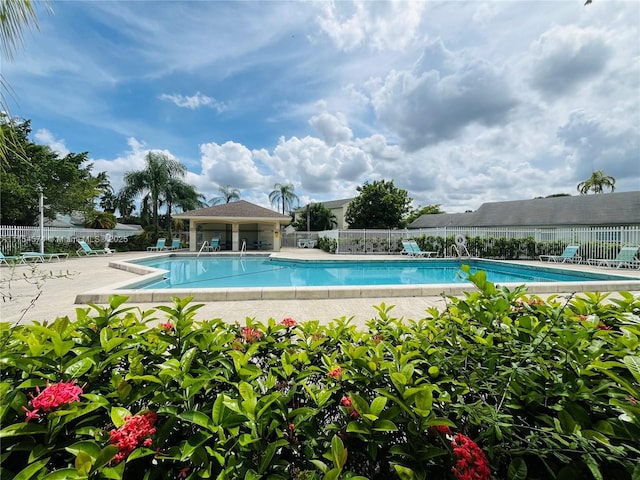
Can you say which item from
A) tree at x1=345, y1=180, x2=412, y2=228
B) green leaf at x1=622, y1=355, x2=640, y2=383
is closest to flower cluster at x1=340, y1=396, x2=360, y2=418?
green leaf at x1=622, y1=355, x2=640, y2=383

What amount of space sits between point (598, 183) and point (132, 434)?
63.0 m

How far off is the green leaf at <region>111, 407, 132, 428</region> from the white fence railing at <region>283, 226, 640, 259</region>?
20.9m

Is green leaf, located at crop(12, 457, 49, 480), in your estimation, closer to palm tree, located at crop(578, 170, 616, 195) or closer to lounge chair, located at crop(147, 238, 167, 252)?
lounge chair, located at crop(147, 238, 167, 252)

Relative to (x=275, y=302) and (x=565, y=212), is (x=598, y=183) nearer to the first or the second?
(x=565, y=212)

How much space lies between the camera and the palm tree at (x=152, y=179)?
31547 millimetres

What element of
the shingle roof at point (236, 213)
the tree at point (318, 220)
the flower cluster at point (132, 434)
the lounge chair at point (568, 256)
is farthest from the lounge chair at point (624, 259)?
the tree at point (318, 220)

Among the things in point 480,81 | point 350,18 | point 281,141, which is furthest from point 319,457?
point 281,141

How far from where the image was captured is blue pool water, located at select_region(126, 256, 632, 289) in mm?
11430

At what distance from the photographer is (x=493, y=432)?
1.03 meters

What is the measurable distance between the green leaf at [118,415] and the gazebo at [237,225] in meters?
24.3

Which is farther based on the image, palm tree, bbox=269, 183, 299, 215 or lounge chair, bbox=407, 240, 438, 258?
palm tree, bbox=269, 183, 299, 215

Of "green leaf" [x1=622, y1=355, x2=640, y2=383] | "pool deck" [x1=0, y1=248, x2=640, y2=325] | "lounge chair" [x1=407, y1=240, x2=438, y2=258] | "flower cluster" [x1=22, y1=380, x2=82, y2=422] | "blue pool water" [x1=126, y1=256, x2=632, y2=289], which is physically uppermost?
"green leaf" [x1=622, y1=355, x2=640, y2=383]

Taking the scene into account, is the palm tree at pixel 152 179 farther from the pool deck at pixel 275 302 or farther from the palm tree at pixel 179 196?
the pool deck at pixel 275 302

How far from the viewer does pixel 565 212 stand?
31891 mm
